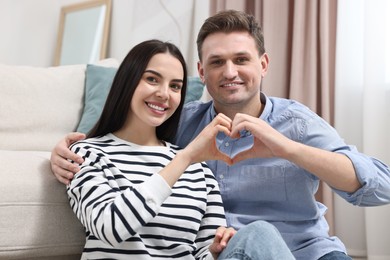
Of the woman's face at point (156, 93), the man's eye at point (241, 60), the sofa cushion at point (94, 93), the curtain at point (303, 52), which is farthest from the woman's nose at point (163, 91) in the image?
the curtain at point (303, 52)

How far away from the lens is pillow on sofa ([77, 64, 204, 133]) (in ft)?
6.38

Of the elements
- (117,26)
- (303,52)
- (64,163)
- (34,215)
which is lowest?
(34,215)

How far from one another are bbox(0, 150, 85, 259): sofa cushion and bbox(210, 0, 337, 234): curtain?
3.93 ft

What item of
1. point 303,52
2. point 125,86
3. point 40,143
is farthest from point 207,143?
point 303,52

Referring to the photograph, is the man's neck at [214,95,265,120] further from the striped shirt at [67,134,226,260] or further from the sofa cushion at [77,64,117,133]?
the sofa cushion at [77,64,117,133]

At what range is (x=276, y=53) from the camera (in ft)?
7.29

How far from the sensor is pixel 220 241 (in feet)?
3.60

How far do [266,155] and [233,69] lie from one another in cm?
30

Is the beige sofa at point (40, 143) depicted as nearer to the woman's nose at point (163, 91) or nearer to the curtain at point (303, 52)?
the woman's nose at point (163, 91)

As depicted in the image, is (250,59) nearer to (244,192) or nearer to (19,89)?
(244,192)

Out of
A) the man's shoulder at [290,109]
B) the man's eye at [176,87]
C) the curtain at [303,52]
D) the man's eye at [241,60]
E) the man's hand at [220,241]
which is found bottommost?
the man's hand at [220,241]

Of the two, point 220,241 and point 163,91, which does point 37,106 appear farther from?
point 220,241

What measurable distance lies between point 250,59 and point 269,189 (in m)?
0.37

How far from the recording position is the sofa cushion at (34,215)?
3.62ft
